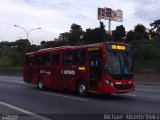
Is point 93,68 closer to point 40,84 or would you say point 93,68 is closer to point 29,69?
point 40,84

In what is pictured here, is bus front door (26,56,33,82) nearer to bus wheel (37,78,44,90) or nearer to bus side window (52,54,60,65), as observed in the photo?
bus wheel (37,78,44,90)

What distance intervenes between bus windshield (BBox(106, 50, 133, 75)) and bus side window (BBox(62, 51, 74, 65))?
3120mm

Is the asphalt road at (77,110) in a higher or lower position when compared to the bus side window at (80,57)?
lower

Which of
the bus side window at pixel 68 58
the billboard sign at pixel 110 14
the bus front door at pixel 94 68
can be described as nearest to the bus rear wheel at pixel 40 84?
the bus side window at pixel 68 58

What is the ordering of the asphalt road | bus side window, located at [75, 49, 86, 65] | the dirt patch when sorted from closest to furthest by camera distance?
the asphalt road → bus side window, located at [75, 49, 86, 65] → the dirt patch

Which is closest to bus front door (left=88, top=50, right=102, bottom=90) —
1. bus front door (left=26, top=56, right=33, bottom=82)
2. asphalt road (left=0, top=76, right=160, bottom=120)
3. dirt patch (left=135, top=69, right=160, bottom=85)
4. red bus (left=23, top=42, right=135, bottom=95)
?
red bus (left=23, top=42, right=135, bottom=95)

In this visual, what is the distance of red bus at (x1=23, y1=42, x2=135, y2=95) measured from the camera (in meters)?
20.1

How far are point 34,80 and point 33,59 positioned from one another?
1.47 meters

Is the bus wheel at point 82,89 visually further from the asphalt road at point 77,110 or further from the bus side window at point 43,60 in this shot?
the bus side window at point 43,60

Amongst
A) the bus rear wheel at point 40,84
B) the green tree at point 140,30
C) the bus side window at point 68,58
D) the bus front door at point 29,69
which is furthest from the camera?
the green tree at point 140,30

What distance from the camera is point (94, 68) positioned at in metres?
20.8

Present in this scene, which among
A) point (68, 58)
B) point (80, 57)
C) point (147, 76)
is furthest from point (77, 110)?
point (147, 76)

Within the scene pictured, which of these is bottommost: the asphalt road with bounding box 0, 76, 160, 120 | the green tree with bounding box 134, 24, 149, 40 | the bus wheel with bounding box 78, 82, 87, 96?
the asphalt road with bounding box 0, 76, 160, 120

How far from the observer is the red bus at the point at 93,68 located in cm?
2009
